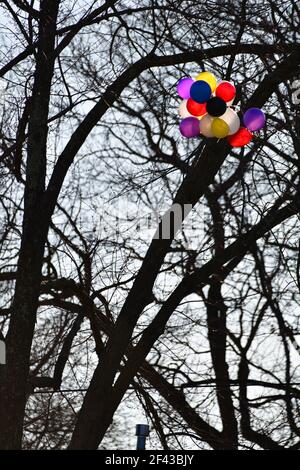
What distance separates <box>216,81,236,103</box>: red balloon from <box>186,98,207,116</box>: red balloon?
129 millimetres

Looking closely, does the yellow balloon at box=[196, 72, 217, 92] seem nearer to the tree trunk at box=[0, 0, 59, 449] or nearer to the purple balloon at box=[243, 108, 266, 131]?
the purple balloon at box=[243, 108, 266, 131]

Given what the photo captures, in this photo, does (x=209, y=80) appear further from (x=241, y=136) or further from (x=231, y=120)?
(x=241, y=136)

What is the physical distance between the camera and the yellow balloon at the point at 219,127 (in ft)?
17.4

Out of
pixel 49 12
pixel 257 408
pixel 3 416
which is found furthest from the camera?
pixel 257 408

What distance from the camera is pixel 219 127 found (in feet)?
17.4

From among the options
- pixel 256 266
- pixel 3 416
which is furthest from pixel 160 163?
pixel 3 416

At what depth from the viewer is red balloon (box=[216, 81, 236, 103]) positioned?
5.35 metres

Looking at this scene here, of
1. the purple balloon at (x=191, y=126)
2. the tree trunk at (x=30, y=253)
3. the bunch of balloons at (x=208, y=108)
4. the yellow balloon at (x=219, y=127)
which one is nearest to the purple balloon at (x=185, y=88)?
the bunch of balloons at (x=208, y=108)

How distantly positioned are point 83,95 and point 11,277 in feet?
5.87

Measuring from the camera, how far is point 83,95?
697 centimetres

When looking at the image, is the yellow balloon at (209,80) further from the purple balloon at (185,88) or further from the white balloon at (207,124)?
the white balloon at (207,124)

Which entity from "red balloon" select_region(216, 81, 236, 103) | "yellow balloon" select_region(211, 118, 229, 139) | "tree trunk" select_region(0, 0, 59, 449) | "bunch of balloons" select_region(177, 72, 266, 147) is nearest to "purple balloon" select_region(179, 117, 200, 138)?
"bunch of balloons" select_region(177, 72, 266, 147)

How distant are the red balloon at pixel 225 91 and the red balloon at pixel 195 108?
129 mm
